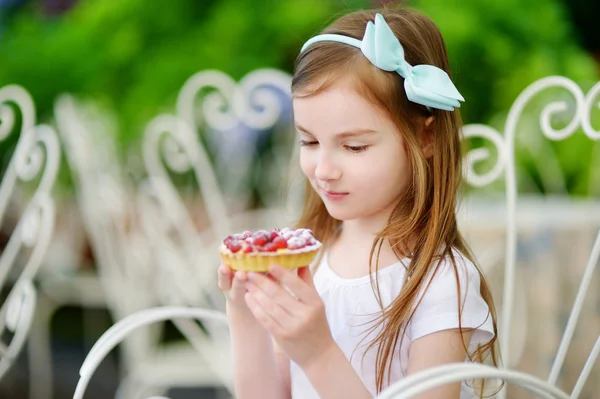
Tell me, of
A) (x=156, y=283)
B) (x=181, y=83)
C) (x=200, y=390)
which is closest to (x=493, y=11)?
(x=181, y=83)

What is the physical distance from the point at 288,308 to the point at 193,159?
4.14 feet

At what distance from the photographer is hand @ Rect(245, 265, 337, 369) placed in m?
1.12

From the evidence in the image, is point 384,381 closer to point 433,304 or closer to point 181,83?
point 433,304

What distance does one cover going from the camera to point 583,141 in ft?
10.9

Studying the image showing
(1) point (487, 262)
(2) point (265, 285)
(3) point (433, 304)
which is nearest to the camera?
(2) point (265, 285)

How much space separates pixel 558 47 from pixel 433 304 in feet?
8.35

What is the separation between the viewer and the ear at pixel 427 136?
4.30ft

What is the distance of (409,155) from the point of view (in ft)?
4.18

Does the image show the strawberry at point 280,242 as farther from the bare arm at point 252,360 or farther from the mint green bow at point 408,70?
the mint green bow at point 408,70

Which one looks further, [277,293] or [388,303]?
[388,303]

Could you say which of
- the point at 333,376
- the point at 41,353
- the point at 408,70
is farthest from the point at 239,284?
the point at 41,353

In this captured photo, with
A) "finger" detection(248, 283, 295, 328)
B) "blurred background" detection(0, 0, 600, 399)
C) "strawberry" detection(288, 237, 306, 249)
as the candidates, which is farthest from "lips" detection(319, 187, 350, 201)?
"blurred background" detection(0, 0, 600, 399)

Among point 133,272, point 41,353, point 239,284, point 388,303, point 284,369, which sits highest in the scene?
point 239,284

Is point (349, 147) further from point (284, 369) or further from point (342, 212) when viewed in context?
point (284, 369)
